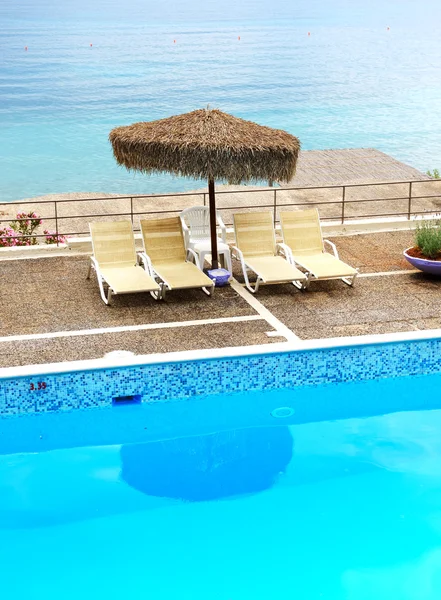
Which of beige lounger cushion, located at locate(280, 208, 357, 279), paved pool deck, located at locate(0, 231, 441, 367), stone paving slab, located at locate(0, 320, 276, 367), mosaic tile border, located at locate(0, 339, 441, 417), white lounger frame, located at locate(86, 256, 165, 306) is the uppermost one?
beige lounger cushion, located at locate(280, 208, 357, 279)

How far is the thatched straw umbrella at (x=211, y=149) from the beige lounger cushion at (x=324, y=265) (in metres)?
1.01

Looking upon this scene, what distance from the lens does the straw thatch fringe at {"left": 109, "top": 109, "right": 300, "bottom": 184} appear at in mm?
8906

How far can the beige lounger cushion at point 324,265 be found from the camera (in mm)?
9250

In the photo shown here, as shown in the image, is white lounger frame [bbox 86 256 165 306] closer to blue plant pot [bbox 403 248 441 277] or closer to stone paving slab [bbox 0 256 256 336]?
stone paving slab [bbox 0 256 256 336]

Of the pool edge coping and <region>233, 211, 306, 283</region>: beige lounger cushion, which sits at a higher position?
<region>233, 211, 306, 283</region>: beige lounger cushion

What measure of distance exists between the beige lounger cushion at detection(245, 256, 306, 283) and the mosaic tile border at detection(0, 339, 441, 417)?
5.02ft

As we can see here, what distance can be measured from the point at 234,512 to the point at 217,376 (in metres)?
1.53

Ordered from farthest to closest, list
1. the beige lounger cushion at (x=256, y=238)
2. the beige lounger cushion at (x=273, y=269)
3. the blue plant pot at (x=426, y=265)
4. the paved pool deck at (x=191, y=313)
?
the beige lounger cushion at (x=256, y=238) → the blue plant pot at (x=426, y=265) → the beige lounger cushion at (x=273, y=269) → the paved pool deck at (x=191, y=313)

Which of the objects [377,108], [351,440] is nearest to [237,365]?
[351,440]

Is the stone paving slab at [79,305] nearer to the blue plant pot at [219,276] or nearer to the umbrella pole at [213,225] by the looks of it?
the blue plant pot at [219,276]

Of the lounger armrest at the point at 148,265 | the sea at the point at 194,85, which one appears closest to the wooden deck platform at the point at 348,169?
the lounger armrest at the point at 148,265

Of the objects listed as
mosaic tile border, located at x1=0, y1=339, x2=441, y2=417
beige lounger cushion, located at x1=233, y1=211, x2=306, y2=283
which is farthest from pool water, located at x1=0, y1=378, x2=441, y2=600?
beige lounger cushion, located at x1=233, y1=211, x2=306, y2=283

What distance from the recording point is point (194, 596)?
5.55m

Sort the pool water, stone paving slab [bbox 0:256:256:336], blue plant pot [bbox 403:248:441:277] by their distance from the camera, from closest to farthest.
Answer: the pool water
stone paving slab [bbox 0:256:256:336]
blue plant pot [bbox 403:248:441:277]
